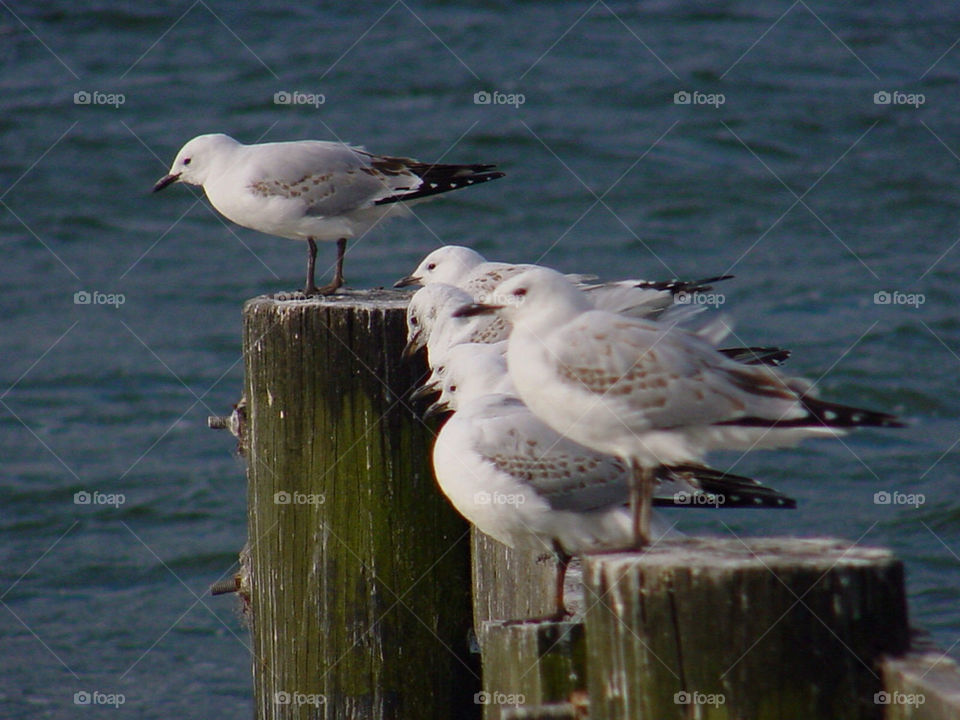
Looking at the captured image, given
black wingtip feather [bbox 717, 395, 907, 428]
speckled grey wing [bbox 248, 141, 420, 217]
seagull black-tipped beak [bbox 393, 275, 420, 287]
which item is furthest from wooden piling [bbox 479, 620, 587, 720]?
speckled grey wing [bbox 248, 141, 420, 217]

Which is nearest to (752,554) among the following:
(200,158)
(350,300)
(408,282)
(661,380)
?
(661,380)

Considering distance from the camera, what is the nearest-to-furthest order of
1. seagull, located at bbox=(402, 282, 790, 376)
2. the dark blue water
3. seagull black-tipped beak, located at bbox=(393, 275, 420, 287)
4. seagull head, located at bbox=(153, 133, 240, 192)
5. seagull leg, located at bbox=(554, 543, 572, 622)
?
seagull leg, located at bbox=(554, 543, 572, 622)
seagull, located at bbox=(402, 282, 790, 376)
seagull black-tipped beak, located at bbox=(393, 275, 420, 287)
seagull head, located at bbox=(153, 133, 240, 192)
the dark blue water

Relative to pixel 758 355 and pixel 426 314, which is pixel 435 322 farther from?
pixel 758 355

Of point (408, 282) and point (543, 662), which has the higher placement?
point (408, 282)

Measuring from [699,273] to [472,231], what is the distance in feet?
8.34

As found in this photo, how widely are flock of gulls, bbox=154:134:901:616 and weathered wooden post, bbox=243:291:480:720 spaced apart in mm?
169

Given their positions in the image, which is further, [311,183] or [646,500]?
[311,183]

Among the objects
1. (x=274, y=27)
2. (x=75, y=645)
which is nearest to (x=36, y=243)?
(x=274, y=27)

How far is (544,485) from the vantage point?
4000 millimetres

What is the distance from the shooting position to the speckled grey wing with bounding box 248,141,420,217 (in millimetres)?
5777

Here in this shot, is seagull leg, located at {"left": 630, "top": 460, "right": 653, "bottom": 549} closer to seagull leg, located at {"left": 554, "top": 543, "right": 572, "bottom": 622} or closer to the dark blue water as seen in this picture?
seagull leg, located at {"left": 554, "top": 543, "right": 572, "bottom": 622}

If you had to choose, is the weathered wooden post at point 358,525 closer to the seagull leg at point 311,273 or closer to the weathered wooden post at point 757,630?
the seagull leg at point 311,273

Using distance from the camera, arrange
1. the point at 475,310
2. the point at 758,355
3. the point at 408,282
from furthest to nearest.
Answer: the point at 408,282
the point at 758,355
the point at 475,310

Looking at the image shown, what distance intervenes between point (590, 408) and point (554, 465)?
641 mm
